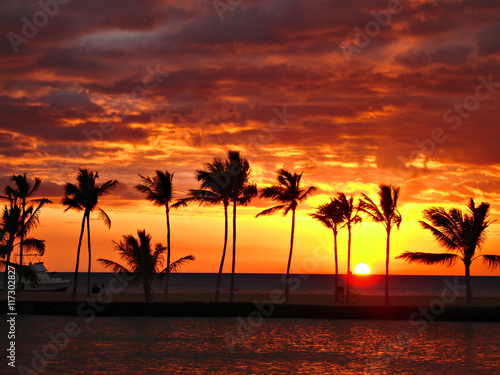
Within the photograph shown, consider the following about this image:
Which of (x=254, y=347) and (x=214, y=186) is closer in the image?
(x=254, y=347)

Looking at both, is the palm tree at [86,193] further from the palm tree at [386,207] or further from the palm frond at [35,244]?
the palm tree at [386,207]

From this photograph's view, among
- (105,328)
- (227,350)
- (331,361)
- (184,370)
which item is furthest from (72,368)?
(105,328)

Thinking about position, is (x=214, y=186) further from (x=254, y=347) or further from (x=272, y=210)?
(x=254, y=347)

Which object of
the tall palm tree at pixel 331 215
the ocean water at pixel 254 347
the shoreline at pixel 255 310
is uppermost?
the tall palm tree at pixel 331 215

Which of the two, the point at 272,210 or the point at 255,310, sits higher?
the point at 272,210

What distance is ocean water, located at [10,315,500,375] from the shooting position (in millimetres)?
30281

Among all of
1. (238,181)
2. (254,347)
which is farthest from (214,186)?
(254,347)

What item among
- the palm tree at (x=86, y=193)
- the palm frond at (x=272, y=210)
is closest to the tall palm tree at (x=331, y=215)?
the palm frond at (x=272, y=210)

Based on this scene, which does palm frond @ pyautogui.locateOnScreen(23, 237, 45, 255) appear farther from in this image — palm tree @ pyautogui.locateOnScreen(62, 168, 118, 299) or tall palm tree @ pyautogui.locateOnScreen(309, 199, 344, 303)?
tall palm tree @ pyautogui.locateOnScreen(309, 199, 344, 303)

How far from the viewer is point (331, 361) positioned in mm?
32719

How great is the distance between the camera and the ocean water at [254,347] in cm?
3028

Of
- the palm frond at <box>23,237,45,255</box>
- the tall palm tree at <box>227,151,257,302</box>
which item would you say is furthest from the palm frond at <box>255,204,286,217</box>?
the palm frond at <box>23,237,45,255</box>

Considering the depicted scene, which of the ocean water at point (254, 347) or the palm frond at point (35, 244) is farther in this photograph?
the palm frond at point (35, 244)

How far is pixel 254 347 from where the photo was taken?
37375mm
